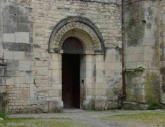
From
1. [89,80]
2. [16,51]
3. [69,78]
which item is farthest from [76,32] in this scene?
[16,51]

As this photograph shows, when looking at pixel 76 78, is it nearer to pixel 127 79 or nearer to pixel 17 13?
pixel 127 79

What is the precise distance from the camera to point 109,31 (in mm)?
14125

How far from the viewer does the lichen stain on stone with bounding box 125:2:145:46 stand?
1380 centimetres

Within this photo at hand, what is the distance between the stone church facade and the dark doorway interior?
0.32 ft

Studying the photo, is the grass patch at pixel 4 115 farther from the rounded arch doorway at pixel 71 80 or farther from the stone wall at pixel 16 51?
the rounded arch doorway at pixel 71 80

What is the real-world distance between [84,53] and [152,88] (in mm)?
3138

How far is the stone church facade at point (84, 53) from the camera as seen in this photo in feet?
39.4

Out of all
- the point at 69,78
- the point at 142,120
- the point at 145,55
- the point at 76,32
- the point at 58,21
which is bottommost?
the point at 142,120

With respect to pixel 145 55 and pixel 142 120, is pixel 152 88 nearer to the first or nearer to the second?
pixel 145 55

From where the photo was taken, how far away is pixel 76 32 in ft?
44.9

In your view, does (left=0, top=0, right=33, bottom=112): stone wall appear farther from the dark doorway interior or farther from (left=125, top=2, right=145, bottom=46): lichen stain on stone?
(left=125, top=2, right=145, bottom=46): lichen stain on stone

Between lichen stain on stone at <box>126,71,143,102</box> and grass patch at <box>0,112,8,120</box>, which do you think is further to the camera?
lichen stain on stone at <box>126,71,143,102</box>

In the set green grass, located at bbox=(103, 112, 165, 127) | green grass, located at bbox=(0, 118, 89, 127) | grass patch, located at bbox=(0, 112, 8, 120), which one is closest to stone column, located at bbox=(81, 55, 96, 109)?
green grass, located at bbox=(103, 112, 165, 127)

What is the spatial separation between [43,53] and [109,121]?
13.3 ft
